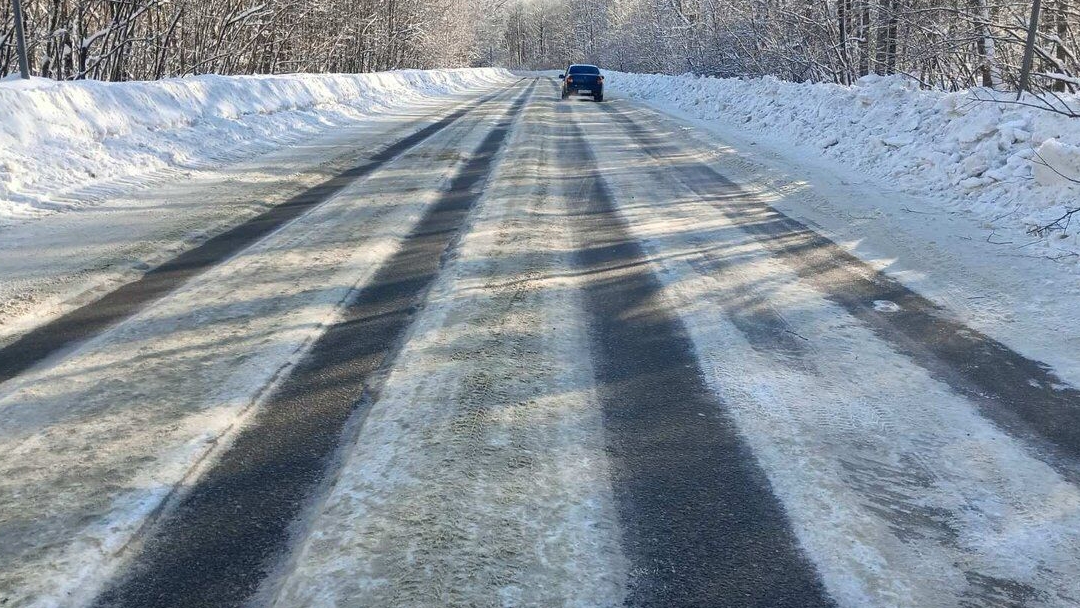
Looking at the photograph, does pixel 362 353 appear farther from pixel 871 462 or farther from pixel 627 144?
pixel 627 144

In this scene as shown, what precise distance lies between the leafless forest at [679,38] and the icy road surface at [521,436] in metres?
7.25

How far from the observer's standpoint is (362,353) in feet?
12.1

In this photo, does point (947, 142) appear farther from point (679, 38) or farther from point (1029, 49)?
point (679, 38)

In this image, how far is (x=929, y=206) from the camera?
24.3ft

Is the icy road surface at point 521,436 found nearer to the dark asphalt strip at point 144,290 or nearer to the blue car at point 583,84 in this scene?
the dark asphalt strip at point 144,290

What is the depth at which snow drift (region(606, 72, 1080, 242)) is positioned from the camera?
6652 millimetres

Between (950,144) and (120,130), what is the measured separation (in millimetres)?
10772

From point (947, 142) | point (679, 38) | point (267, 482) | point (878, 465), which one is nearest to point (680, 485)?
point (878, 465)

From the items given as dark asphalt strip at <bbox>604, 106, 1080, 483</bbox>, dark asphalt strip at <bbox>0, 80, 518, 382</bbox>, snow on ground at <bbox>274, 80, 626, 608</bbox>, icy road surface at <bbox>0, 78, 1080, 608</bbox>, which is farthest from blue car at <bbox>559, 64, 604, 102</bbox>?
snow on ground at <bbox>274, 80, 626, 608</bbox>

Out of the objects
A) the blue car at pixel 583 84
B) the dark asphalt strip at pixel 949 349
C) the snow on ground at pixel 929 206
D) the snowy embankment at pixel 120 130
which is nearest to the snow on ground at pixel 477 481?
the dark asphalt strip at pixel 949 349

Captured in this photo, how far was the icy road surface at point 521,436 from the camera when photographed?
2.11 m

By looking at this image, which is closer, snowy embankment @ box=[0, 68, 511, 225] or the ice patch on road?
the ice patch on road

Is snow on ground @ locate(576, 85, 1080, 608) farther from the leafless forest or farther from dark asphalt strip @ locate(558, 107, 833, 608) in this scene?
the leafless forest

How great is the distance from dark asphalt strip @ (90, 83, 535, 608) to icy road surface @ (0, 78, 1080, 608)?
11 millimetres
